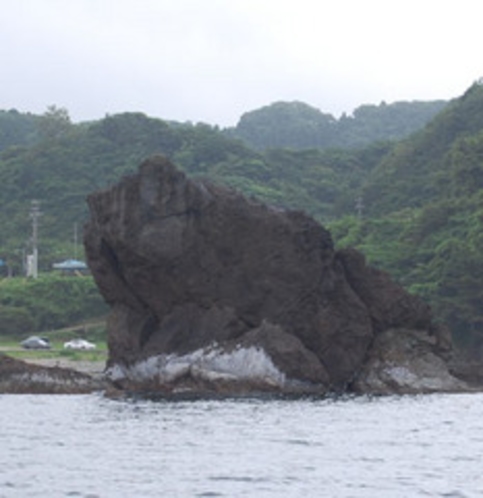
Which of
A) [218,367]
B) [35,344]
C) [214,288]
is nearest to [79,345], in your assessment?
[35,344]

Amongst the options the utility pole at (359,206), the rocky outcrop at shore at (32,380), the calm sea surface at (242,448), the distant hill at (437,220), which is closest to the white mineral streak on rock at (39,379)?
the rocky outcrop at shore at (32,380)

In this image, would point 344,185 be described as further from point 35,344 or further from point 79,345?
point 35,344

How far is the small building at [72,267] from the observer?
122 m

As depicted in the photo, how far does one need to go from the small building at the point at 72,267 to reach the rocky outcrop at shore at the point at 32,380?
56846 mm

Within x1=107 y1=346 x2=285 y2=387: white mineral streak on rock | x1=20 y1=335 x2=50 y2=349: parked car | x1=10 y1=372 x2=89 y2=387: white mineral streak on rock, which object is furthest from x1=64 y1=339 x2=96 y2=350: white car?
x1=107 y1=346 x2=285 y2=387: white mineral streak on rock

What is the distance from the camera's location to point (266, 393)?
59844mm

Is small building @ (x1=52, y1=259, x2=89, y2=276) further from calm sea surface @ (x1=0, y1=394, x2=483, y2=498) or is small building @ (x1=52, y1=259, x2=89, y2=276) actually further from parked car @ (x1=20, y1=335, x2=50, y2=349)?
calm sea surface @ (x1=0, y1=394, x2=483, y2=498)

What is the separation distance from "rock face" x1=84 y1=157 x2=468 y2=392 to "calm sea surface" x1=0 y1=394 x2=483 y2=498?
4.18 meters

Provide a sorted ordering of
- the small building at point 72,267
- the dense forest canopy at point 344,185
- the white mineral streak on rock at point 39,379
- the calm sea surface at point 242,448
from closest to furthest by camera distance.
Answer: the calm sea surface at point 242,448 → the white mineral streak on rock at point 39,379 → the dense forest canopy at point 344,185 → the small building at point 72,267

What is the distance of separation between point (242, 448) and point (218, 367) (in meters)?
19.9

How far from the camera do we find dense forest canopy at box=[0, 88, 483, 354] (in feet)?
320

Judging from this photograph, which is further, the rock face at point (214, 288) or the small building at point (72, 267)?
the small building at point (72, 267)

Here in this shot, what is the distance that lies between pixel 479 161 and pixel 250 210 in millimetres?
55556

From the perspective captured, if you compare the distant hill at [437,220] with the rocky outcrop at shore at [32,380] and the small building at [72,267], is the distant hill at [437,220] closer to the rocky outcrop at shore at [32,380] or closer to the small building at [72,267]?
the small building at [72,267]
